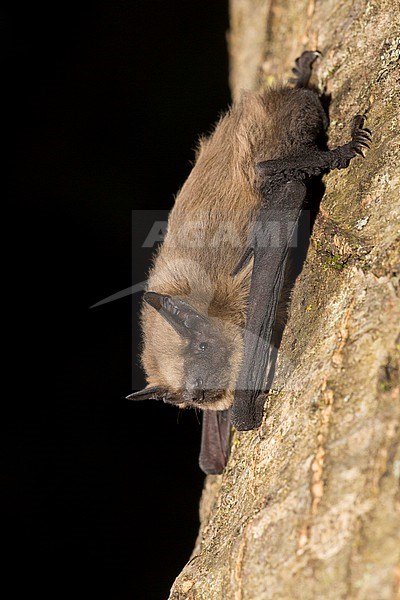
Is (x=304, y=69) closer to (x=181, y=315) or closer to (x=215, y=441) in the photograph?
(x=181, y=315)

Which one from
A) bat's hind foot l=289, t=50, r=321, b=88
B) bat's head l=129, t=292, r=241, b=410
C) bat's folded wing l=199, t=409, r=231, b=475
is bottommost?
bat's folded wing l=199, t=409, r=231, b=475

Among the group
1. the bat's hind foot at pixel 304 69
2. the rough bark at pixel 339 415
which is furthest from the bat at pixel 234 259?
the bat's hind foot at pixel 304 69

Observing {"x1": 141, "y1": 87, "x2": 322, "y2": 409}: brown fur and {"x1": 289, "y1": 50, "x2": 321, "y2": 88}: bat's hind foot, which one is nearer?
{"x1": 141, "y1": 87, "x2": 322, "y2": 409}: brown fur

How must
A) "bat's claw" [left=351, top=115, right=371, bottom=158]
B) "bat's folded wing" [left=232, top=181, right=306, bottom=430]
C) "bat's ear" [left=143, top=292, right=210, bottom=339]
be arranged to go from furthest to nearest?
"bat's ear" [left=143, top=292, right=210, bottom=339] < "bat's folded wing" [left=232, top=181, right=306, bottom=430] < "bat's claw" [left=351, top=115, right=371, bottom=158]

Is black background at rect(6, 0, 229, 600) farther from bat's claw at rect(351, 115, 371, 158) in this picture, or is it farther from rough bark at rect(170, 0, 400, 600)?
bat's claw at rect(351, 115, 371, 158)

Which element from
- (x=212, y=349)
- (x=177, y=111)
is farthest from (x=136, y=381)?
(x=177, y=111)

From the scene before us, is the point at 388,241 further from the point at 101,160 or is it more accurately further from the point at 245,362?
the point at 101,160

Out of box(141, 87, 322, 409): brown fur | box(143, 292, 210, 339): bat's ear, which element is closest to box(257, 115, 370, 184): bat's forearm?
box(141, 87, 322, 409): brown fur
